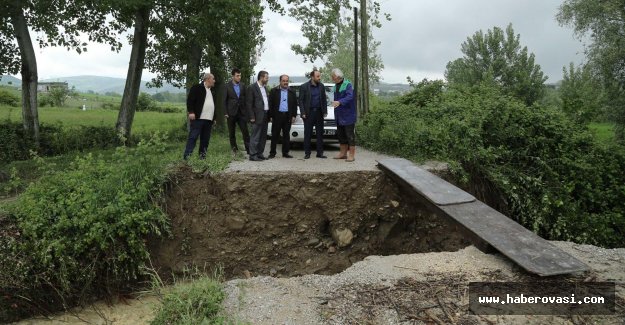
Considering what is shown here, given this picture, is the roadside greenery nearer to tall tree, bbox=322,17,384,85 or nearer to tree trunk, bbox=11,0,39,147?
tree trunk, bbox=11,0,39,147

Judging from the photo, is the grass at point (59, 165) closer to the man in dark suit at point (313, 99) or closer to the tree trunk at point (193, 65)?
the man in dark suit at point (313, 99)

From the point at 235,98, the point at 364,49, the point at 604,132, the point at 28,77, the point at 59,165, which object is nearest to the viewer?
the point at 235,98

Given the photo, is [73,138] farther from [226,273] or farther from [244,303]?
[244,303]

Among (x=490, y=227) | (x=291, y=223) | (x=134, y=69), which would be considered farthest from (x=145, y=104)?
(x=490, y=227)

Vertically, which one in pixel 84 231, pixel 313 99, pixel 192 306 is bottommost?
pixel 192 306

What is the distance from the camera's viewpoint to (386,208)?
8.23m

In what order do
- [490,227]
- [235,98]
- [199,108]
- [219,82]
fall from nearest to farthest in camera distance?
[490,227] < [199,108] < [235,98] < [219,82]

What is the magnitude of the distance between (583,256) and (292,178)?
187 inches

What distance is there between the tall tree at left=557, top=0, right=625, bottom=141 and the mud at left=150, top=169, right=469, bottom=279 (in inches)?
742

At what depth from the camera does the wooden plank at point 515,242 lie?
4.91 meters

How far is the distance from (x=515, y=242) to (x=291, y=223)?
392 cm

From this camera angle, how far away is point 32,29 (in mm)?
15875

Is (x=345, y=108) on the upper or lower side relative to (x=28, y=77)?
lower

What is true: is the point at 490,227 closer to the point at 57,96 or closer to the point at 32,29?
the point at 32,29
